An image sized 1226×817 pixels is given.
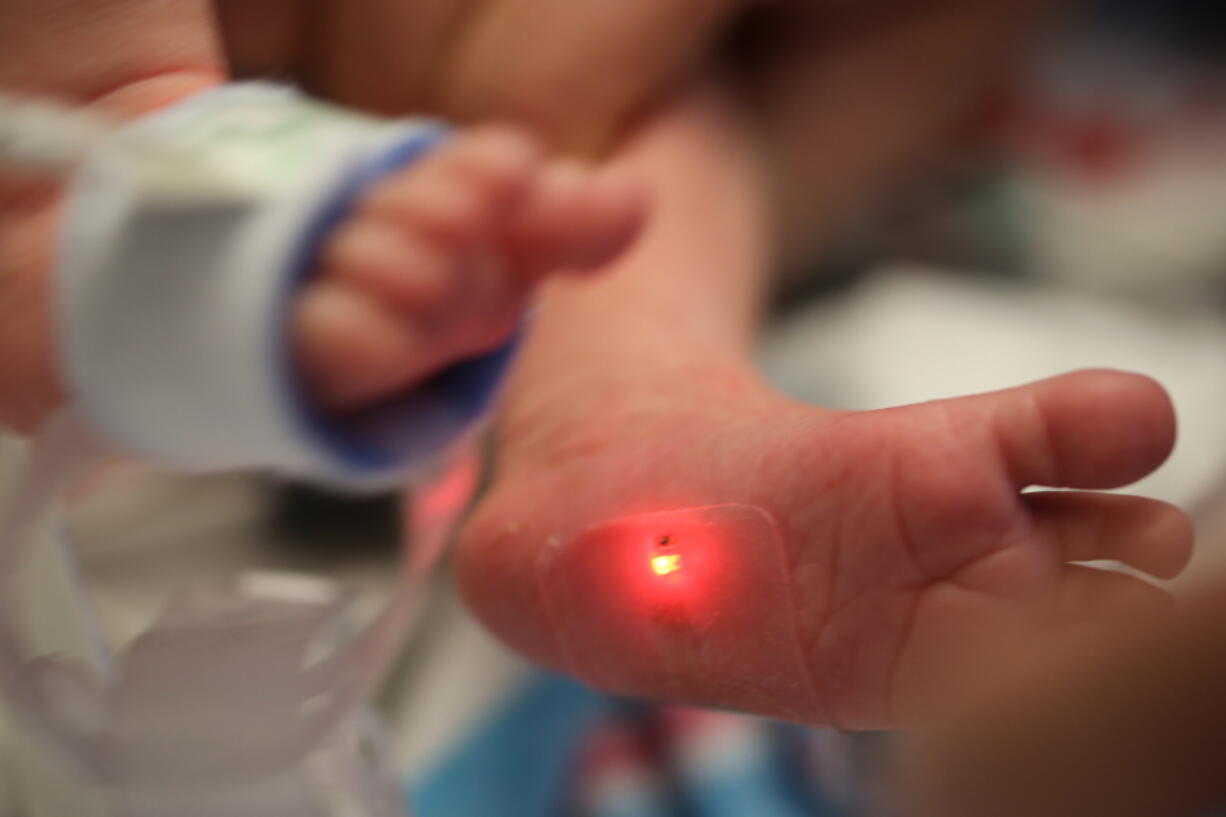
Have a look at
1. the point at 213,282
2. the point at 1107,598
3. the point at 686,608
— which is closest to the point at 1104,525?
the point at 1107,598

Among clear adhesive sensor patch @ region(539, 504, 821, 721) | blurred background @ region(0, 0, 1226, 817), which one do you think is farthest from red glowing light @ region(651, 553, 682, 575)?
blurred background @ region(0, 0, 1226, 817)

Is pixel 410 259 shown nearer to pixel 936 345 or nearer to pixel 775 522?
pixel 775 522

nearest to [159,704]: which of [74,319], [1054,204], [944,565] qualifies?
[74,319]

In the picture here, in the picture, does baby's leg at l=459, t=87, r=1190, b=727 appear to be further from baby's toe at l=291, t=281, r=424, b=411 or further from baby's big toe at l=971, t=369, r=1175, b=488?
baby's toe at l=291, t=281, r=424, b=411

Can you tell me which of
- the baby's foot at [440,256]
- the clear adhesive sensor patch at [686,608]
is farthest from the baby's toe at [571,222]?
the clear adhesive sensor patch at [686,608]

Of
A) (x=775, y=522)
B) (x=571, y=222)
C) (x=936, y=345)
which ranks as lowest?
(x=936, y=345)

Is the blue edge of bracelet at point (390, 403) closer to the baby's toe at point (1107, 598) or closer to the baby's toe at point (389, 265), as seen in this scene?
the baby's toe at point (389, 265)
